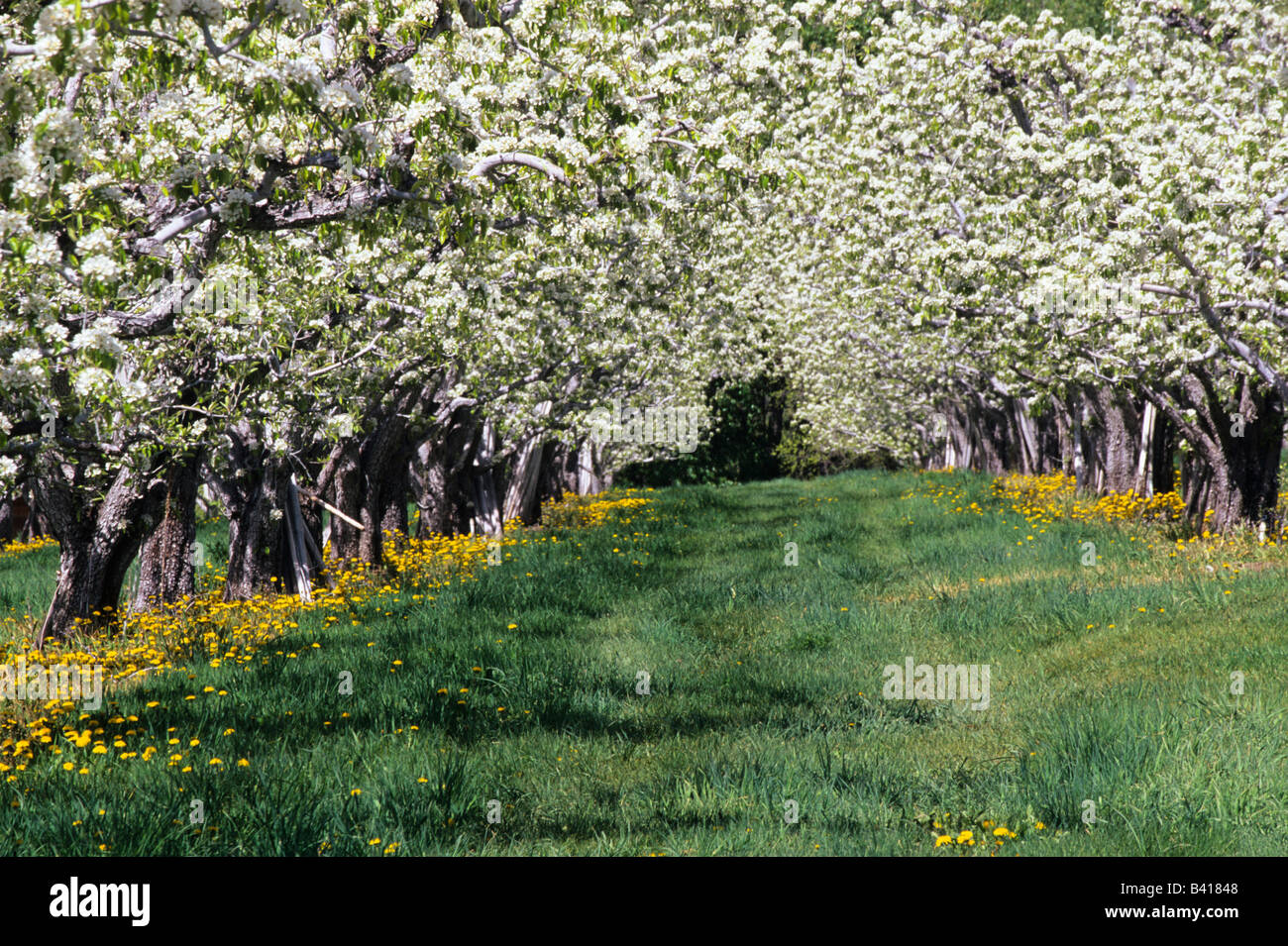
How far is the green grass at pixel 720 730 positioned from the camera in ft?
17.9

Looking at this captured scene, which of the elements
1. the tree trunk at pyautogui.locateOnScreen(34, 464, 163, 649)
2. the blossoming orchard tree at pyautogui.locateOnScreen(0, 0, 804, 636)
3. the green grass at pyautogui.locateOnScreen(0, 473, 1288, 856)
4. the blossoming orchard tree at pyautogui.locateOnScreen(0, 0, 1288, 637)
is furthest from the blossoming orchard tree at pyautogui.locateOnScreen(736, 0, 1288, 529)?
the tree trunk at pyautogui.locateOnScreen(34, 464, 163, 649)

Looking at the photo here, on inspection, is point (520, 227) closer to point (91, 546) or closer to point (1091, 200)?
point (91, 546)

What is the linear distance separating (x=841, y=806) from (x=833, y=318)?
23.4 metres

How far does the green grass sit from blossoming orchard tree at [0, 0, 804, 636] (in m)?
2.22

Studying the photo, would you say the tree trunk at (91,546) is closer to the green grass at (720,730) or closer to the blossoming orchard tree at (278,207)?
the blossoming orchard tree at (278,207)

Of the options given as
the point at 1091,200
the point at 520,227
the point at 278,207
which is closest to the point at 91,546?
the point at 520,227

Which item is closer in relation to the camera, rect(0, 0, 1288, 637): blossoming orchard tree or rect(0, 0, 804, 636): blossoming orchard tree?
rect(0, 0, 804, 636): blossoming orchard tree

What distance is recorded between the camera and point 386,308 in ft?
34.4

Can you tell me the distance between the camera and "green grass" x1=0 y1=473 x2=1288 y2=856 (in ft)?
17.9

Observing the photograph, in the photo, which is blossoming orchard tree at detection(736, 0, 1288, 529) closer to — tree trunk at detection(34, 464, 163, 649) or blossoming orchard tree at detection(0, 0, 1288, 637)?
blossoming orchard tree at detection(0, 0, 1288, 637)

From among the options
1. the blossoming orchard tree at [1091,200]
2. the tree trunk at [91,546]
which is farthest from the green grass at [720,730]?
the blossoming orchard tree at [1091,200]

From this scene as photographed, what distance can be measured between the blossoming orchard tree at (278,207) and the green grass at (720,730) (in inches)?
87.3

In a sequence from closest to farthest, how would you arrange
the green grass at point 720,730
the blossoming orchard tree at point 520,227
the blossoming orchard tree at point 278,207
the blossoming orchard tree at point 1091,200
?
the blossoming orchard tree at point 278,207, the green grass at point 720,730, the blossoming orchard tree at point 520,227, the blossoming orchard tree at point 1091,200
